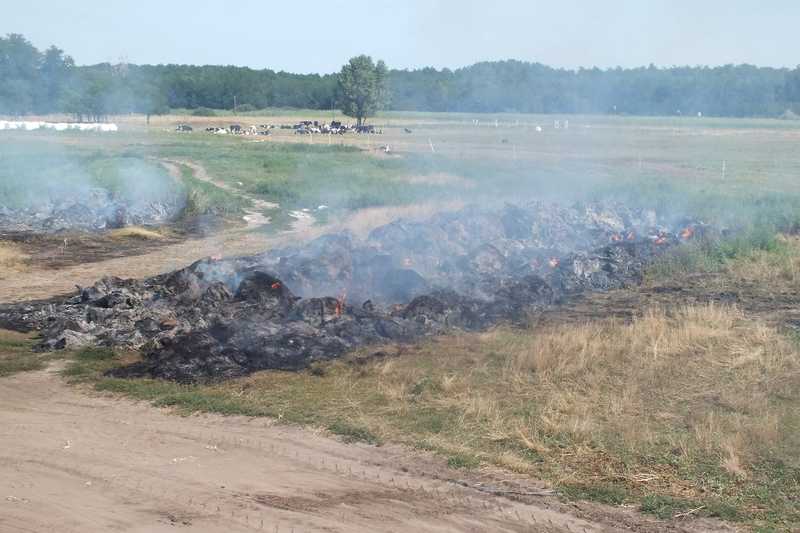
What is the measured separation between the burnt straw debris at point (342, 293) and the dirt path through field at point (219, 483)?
2170 millimetres

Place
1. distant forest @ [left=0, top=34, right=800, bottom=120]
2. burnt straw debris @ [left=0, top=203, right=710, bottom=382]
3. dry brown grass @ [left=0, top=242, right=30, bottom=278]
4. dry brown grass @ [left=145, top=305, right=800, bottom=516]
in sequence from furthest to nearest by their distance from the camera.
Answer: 1. distant forest @ [left=0, top=34, right=800, bottom=120]
2. dry brown grass @ [left=0, top=242, right=30, bottom=278]
3. burnt straw debris @ [left=0, top=203, right=710, bottom=382]
4. dry brown grass @ [left=145, top=305, right=800, bottom=516]

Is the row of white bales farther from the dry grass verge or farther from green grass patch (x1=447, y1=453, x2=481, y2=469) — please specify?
green grass patch (x1=447, y1=453, x2=481, y2=469)

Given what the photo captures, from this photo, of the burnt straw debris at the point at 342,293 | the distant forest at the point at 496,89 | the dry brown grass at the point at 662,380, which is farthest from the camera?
the distant forest at the point at 496,89

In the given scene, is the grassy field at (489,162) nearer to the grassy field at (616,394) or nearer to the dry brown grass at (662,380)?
the grassy field at (616,394)

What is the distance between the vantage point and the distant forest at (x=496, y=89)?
2842 centimetres

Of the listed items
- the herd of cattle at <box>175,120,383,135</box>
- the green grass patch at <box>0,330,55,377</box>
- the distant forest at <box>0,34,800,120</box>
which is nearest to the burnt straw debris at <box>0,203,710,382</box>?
the green grass patch at <box>0,330,55,377</box>

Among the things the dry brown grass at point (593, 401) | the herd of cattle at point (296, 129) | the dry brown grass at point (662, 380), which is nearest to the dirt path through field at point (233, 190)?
the dry brown grass at point (593, 401)

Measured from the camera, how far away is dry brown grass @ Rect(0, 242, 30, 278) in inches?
721

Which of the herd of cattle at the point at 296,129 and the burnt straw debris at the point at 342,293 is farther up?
the herd of cattle at the point at 296,129

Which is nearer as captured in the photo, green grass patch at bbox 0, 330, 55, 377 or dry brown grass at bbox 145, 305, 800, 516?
dry brown grass at bbox 145, 305, 800, 516

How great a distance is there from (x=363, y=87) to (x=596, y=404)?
116 feet

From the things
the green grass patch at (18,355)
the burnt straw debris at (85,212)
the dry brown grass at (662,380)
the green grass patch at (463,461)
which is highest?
the burnt straw debris at (85,212)

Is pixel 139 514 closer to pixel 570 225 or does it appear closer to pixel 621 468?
pixel 621 468

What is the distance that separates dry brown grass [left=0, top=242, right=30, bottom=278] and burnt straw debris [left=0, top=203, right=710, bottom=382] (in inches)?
138
